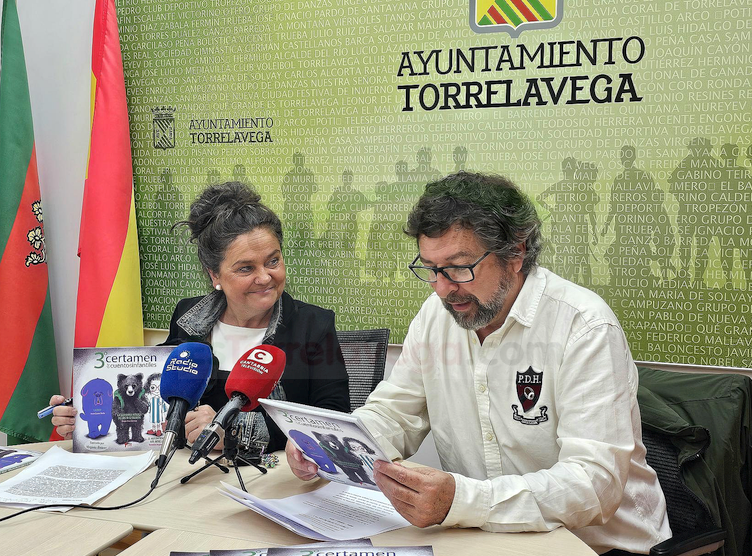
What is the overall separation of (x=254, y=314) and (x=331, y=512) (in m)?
0.93

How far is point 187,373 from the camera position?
5.46 feet

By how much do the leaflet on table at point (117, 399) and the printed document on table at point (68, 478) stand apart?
0.20 feet

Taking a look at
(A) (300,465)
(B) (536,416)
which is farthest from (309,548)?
(B) (536,416)

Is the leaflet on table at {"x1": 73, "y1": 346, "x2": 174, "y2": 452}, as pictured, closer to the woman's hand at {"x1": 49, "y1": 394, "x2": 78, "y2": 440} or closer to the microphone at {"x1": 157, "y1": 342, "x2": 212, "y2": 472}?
the woman's hand at {"x1": 49, "y1": 394, "x2": 78, "y2": 440}

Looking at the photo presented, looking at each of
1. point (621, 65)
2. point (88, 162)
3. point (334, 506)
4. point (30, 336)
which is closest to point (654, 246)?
point (621, 65)

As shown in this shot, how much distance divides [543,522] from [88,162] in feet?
7.99

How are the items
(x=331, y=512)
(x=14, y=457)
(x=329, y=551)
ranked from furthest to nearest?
(x=14, y=457)
(x=331, y=512)
(x=329, y=551)

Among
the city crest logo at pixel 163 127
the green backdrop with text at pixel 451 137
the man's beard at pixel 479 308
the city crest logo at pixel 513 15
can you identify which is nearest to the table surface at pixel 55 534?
the man's beard at pixel 479 308

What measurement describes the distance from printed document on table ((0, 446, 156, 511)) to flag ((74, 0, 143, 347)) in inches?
46.2

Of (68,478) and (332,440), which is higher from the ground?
(332,440)

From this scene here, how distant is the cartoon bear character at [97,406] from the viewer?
6.14 ft

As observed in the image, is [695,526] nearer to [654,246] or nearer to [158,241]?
[654,246]

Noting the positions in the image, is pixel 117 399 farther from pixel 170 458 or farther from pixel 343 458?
pixel 343 458

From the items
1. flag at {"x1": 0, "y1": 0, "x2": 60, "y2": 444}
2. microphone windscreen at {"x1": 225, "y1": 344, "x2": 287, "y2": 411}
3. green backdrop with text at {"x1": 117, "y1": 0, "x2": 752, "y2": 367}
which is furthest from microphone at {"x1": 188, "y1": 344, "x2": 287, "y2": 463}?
flag at {"x1": 0, "y1": 0, "x2": 60, "y2": 444}
